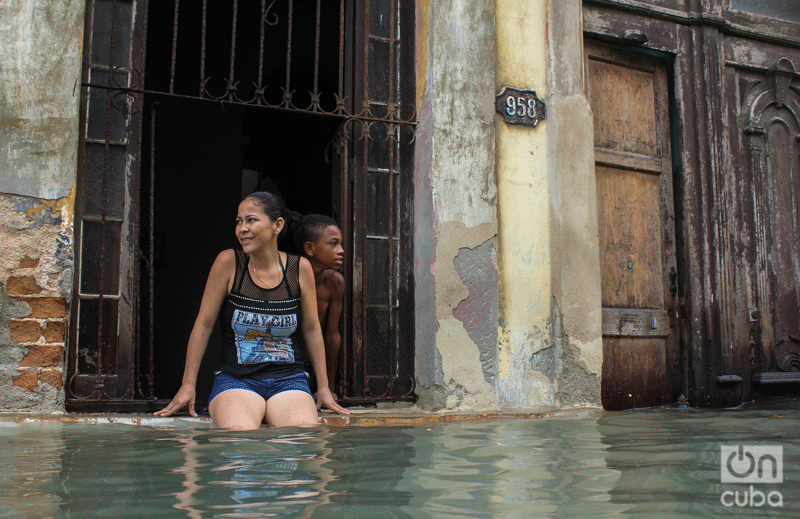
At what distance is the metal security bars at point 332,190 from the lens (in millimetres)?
3738

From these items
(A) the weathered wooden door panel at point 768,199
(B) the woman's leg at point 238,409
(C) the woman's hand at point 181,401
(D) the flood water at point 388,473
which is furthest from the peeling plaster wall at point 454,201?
(A) the weathered wooden door panel at point 768,199

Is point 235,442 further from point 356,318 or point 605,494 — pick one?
point 356,318

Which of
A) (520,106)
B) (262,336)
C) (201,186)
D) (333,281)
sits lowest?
(262,336)

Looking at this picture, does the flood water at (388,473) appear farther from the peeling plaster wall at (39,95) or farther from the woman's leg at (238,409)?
the peeling plaster wall at (39,95)

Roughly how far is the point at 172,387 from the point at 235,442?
5989 mm

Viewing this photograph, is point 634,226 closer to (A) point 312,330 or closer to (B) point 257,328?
(A) point 312,330

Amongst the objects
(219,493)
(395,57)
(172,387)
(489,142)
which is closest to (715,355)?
(489,142)

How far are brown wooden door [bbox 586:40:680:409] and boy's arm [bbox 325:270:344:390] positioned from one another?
6.03ft

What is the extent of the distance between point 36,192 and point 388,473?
2.58 m

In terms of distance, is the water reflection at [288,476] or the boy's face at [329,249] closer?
the water reflection at [288,476]

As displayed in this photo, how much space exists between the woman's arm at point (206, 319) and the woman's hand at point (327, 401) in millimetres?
658

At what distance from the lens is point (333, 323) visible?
4277mm

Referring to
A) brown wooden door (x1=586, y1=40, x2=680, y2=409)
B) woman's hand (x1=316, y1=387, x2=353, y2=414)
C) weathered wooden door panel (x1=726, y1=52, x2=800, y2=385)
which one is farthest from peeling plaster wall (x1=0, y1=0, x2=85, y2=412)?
weathered wooden door panel (x1=726, y1=52, x2=800, y2=385)

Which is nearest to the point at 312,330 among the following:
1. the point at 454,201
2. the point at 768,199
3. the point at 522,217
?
the point at 454,201
